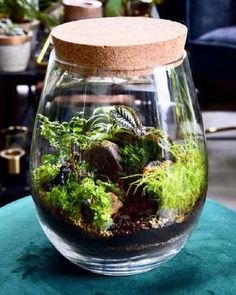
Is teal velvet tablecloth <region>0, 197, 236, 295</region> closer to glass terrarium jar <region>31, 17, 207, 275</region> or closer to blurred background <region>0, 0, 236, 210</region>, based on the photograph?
glass terrarium jar <region>31, 17, 207, 275</region>

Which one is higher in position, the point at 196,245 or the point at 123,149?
the point at 123,149

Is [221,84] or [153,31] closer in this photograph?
[153,31]

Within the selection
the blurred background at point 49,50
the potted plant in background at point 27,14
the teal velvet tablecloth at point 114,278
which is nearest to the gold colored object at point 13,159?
the blurred background at point 49,50

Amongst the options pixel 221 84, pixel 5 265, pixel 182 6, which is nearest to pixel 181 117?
pixel 5 265

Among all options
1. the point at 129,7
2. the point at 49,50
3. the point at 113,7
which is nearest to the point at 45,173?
the point at 49,50

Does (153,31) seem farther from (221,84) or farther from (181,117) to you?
(221,84)

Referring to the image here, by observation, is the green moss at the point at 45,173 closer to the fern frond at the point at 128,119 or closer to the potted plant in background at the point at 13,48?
the fern frond at the point at 128,119
